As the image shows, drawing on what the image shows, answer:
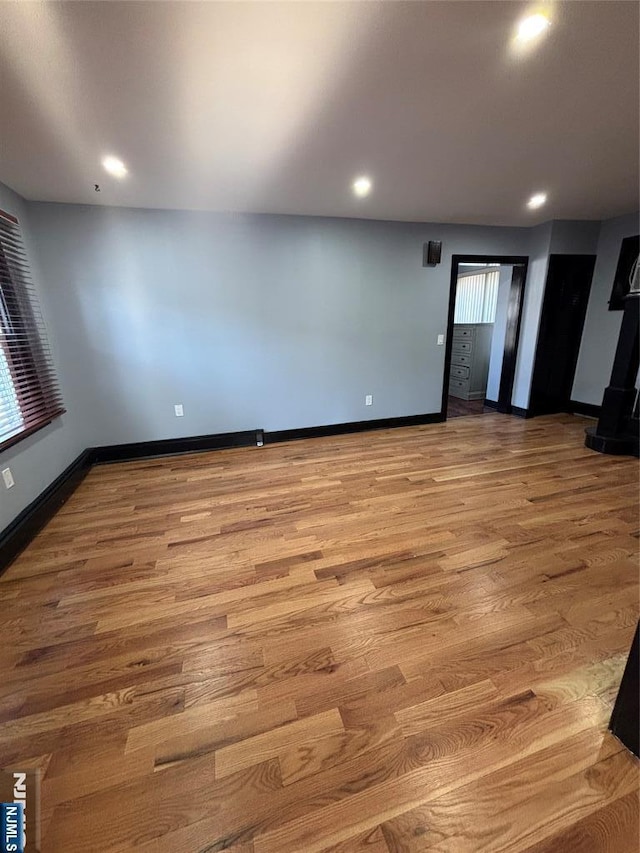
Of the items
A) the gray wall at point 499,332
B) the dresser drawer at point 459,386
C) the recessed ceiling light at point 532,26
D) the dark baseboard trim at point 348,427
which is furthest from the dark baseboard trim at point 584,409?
the recessed ceiling light at point 532,26

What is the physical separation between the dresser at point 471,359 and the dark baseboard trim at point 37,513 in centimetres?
498

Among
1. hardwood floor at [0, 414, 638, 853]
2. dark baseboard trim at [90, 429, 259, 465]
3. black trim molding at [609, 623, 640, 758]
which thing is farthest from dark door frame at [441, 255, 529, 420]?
black trim molding at [609, 623, 640, 758]

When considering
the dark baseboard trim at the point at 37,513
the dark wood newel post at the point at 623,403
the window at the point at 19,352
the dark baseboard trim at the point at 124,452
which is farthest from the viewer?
the dark wood newel post at the point at 623,403

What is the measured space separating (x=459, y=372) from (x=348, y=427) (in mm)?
2736

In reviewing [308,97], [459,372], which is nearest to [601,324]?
[459,372]

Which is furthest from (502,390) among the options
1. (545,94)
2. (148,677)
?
(148,677)

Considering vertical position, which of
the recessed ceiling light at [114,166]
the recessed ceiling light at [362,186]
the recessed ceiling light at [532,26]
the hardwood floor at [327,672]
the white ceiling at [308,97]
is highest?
the recessed ceiling light at [114,166]

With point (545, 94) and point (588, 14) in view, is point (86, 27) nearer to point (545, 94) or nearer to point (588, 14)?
point (588, 14)

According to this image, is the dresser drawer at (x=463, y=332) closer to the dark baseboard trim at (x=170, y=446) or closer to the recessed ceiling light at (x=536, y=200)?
the recessed ceiling light at (x=536, y=200)

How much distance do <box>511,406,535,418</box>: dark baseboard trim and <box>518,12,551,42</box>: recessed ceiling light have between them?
12.7ft

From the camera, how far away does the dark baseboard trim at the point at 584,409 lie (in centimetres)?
424

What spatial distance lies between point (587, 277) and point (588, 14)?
380cm

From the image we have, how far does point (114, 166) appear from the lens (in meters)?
2.14

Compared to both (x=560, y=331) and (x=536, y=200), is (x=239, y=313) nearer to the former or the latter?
(x=536, y=200)
